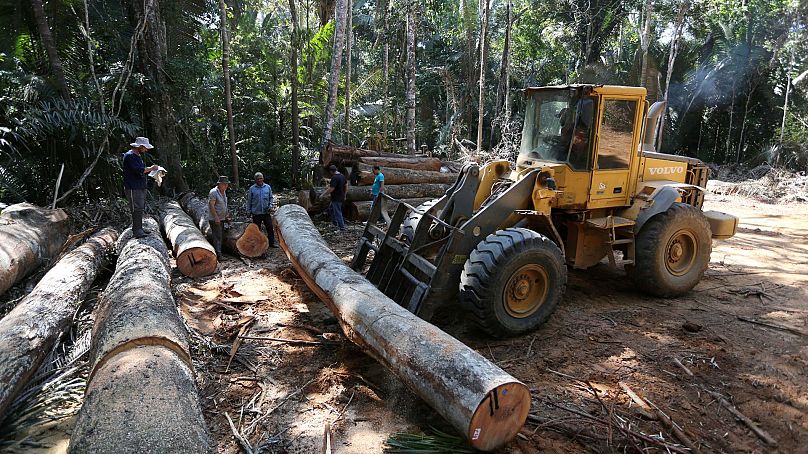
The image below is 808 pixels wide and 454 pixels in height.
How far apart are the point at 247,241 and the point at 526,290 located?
5126 millimetres

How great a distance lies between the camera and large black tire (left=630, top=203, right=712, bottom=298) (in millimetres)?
6199

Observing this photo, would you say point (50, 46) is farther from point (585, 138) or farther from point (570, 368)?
point (570, 368)

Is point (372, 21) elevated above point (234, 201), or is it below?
above

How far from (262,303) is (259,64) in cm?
1244

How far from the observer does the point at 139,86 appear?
11289 millimetres

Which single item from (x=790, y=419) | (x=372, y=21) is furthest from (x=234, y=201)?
(x=372, y=21)

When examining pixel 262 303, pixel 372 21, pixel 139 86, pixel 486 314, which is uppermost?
pixel 372 21

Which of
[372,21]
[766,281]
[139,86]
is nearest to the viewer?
[766,281]

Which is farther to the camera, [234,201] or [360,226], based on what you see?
[234,201]

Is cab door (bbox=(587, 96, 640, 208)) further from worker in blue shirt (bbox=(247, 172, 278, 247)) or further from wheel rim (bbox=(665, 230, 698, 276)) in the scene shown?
worker in blue shirt (bbox=(247, 172, 278, 247))

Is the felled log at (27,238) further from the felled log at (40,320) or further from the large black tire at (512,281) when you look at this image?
the large black tire at (512,281)

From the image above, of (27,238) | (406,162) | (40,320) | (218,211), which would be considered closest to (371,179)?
(406,162)

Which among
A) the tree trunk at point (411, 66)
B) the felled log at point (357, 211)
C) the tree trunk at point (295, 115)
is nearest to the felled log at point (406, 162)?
the felled log at point (357, 211)

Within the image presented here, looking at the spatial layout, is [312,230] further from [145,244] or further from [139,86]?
[139,86]
